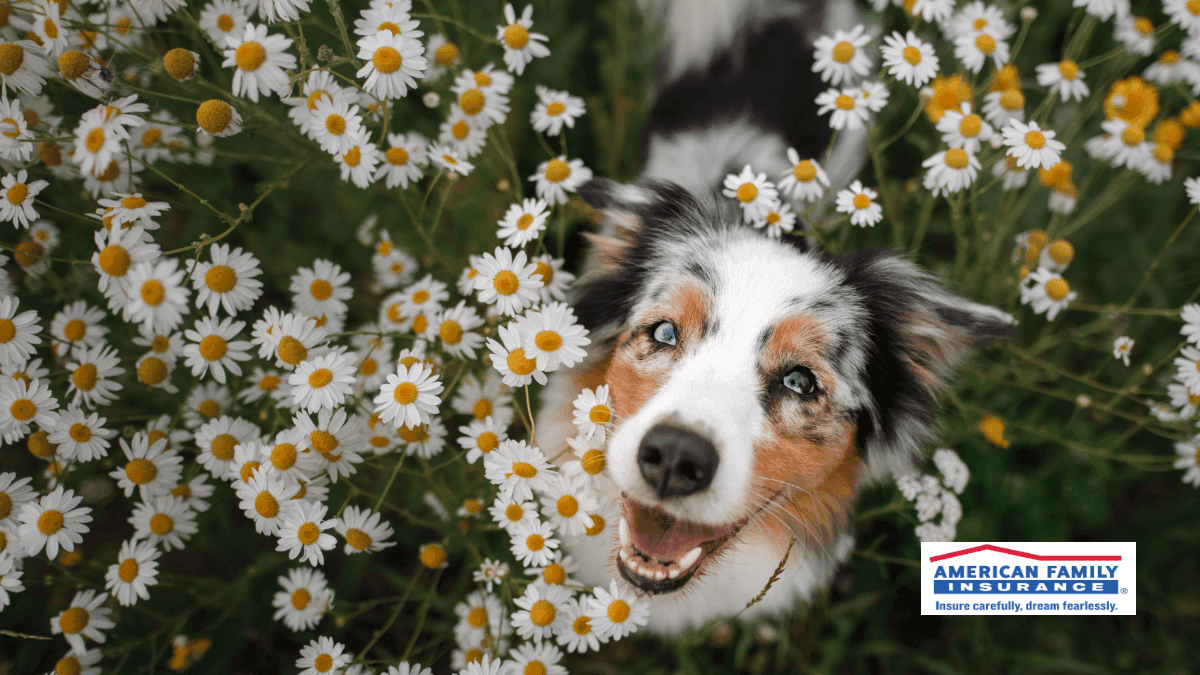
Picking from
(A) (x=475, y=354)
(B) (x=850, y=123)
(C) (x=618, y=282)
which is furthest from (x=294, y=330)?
(B) (x=850, y=123)

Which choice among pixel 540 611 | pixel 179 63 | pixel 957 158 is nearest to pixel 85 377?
pixel 179 63

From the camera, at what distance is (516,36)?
2.02 m

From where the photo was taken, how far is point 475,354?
1.98 meters

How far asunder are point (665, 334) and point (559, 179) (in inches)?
25.4

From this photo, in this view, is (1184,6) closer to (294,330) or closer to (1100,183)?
(1100,183)

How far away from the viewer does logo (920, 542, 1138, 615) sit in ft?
7.27

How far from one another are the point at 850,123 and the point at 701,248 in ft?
2.13

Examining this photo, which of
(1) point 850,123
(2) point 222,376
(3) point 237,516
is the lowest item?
(3) point 237,516

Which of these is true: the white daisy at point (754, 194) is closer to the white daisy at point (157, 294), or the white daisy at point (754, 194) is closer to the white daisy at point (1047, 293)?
the white daisy at point (1047, 293)

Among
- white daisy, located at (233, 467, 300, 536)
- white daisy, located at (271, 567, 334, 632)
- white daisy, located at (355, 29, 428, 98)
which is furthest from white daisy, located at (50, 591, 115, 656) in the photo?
white daisy, located at (355, 29, 428, 98)

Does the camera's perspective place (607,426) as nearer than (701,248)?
Yes

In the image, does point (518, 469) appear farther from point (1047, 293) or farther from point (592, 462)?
point (1047, 293)

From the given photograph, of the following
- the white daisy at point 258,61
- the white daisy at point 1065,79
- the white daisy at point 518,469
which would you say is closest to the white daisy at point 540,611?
the white daisy at point 518,469

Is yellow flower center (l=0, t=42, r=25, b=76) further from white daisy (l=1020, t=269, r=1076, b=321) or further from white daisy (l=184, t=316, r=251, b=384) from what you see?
white daisy (l=1020, t=269, r=1076, b=321)
